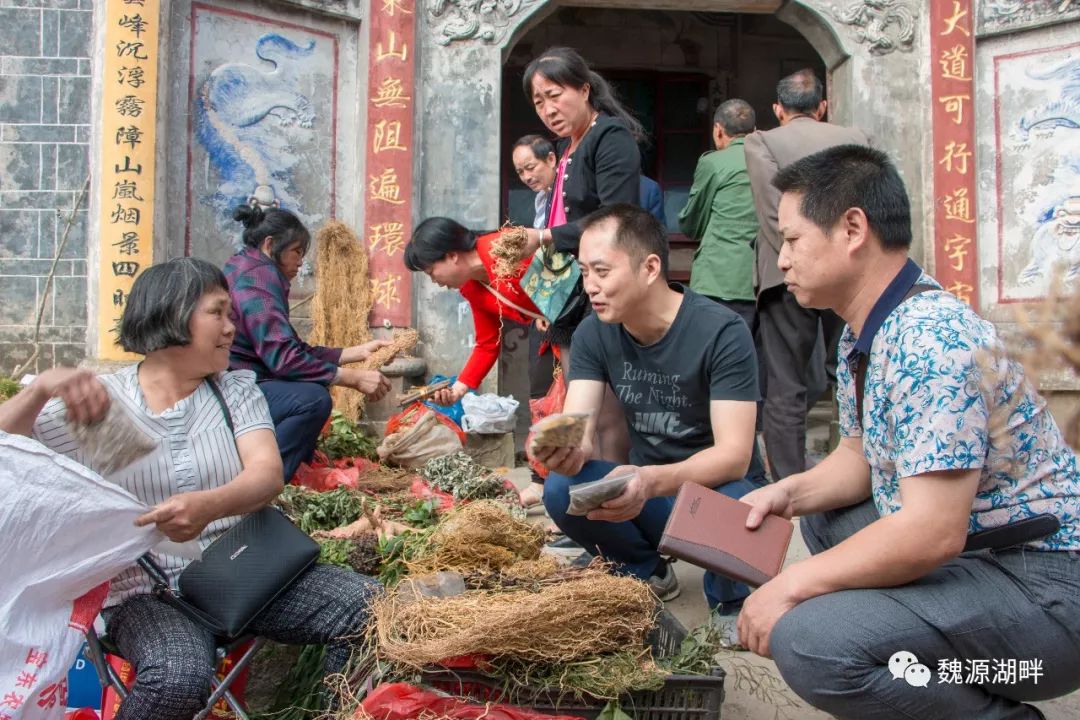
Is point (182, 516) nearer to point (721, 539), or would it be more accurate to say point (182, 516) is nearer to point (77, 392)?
point (77, 392)

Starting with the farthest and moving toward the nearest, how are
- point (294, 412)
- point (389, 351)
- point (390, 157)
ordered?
point (390, 157) → point (389, 351) → point (294, 412)

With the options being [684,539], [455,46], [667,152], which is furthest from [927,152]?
[684,539]

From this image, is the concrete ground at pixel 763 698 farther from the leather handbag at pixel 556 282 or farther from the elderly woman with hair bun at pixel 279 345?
the elderly woman with hair bun at pixel 279 345

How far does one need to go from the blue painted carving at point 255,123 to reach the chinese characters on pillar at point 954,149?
4151 mm

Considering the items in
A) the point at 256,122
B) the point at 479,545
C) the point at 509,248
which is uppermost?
the point at 256,122

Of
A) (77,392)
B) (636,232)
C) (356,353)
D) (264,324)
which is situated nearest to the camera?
(77,392)

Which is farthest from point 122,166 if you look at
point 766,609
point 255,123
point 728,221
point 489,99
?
point 766,609

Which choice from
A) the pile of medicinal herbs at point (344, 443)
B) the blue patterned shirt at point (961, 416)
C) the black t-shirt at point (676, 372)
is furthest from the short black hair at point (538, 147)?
the blue patterned shirt at point (961, 416)

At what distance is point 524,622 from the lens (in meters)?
2.28

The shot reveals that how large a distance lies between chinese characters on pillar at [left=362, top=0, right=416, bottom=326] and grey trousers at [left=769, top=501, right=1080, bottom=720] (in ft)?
15.8

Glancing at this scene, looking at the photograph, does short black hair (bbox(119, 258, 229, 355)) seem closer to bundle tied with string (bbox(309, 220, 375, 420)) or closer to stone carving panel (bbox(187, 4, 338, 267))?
bundle tied with string (bbox(309, 220, 375, 420))

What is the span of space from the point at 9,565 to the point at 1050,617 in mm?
2135

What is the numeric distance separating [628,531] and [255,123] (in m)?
4.49

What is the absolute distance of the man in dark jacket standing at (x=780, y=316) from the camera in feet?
15.2
